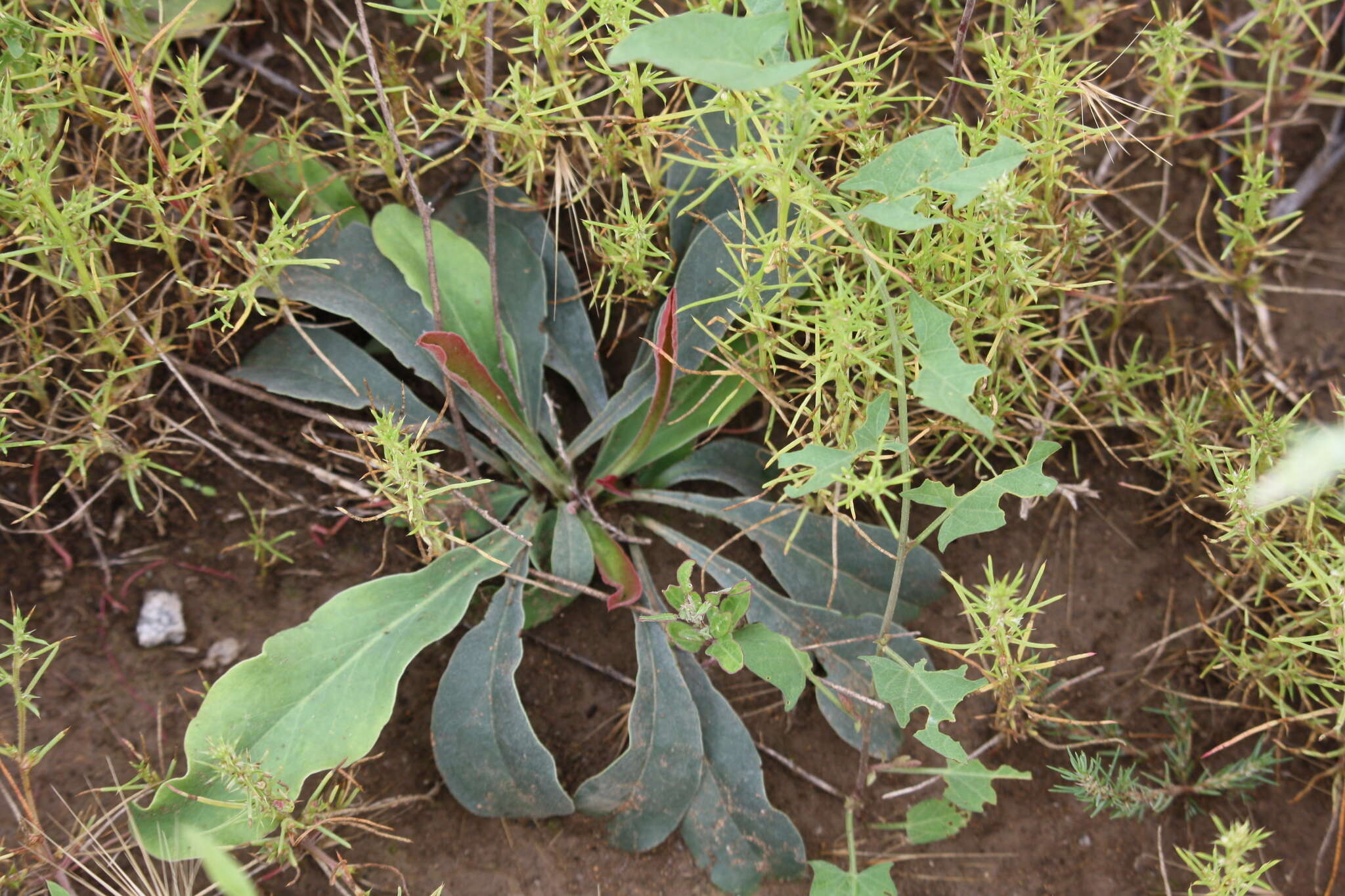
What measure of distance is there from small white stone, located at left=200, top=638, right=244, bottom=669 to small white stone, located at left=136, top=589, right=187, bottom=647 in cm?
6

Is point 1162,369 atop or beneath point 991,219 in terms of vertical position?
beneath

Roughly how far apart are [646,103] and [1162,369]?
1.23 m

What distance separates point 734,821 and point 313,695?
779 millimetres

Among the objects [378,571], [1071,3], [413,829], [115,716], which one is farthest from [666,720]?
[1071,3]

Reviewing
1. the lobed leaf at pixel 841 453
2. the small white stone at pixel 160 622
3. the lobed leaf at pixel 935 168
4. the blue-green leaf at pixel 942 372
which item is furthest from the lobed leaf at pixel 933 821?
the small white stone at pixel 160 622

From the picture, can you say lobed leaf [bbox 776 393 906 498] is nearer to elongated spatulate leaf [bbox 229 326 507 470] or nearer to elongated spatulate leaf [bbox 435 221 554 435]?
elongated spatulate leaf [bbox 435 221 554 435]

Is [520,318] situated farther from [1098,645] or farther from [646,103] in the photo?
[1098,645]

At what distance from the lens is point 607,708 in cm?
204

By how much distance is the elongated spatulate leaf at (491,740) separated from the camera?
1835 mm

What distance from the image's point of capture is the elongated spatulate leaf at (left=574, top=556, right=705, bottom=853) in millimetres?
1854

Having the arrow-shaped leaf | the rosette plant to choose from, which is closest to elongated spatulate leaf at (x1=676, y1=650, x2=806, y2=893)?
the rosette plant

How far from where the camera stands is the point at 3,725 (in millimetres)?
1883

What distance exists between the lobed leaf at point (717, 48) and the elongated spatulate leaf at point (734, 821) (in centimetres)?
114

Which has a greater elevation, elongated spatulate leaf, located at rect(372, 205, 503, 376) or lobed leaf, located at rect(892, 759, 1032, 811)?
Result: elongated spatulate leaf, located at rect(372, 205, 503, 376)
